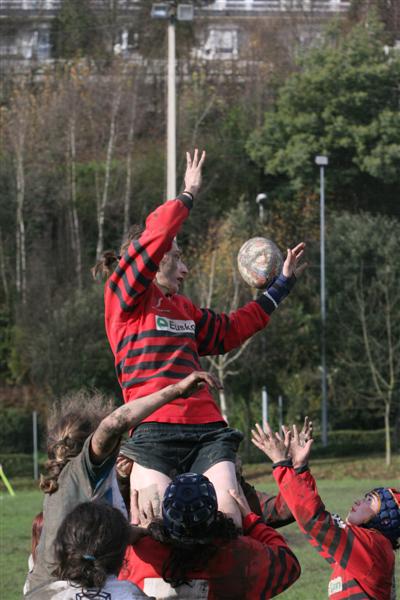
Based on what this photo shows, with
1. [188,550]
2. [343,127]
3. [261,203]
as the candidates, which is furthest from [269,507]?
[343,127]

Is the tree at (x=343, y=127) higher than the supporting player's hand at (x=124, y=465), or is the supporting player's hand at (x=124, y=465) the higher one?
the tree at (x=343, y=127)

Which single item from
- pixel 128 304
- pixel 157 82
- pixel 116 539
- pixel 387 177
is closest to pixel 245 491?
pixel 128 304

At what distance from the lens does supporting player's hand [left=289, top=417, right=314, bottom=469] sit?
5.32 metres

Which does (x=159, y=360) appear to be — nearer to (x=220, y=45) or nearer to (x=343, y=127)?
(x=343, y=127)

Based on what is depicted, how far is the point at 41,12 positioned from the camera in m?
52.5

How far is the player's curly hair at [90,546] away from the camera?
4152mm

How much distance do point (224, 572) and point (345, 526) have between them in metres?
0.78

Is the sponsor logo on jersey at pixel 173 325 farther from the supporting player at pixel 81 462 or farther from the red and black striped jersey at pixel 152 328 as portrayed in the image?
the supporting player at pixel 81 462

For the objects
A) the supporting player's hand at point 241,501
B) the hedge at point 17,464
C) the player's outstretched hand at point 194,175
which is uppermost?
the player's outstretched hand at point 194,175

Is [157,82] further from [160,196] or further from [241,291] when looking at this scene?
[241,291]

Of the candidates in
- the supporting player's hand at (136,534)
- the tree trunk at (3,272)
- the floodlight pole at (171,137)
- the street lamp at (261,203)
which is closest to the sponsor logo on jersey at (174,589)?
the supporting player's hand at (136,534)

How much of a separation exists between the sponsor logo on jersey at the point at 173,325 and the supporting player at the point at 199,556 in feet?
→ 4.12

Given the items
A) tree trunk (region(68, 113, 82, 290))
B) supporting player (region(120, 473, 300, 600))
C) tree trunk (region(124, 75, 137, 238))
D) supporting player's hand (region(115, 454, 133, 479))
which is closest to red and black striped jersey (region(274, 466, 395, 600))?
supporting player (region(120, 473, 300, 600))

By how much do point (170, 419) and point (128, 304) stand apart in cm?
64
